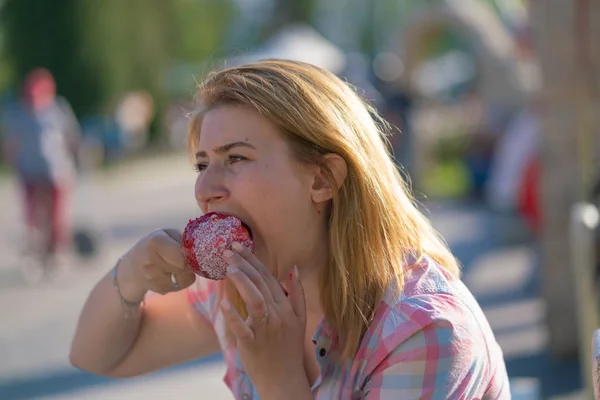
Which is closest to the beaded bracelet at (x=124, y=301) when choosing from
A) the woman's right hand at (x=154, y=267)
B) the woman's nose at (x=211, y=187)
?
the woman's right hand at (x=154, y=267)

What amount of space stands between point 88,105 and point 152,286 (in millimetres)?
26308

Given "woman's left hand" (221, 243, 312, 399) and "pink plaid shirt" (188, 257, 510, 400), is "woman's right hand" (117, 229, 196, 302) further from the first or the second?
"pink plaid shirt" (188, 257, 510, 400)

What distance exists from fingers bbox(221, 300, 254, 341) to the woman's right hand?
35 centimetres

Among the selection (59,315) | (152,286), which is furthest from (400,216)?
(59,315)

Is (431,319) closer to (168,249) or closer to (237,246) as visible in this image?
(237,246)

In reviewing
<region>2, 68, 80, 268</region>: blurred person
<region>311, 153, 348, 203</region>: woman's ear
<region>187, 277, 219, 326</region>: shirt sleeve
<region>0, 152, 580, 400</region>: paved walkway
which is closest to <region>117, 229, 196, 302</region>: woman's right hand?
<region>187, 277, 219, 326</region>: shirt sleeve

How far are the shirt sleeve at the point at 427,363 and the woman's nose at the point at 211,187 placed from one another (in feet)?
1.69

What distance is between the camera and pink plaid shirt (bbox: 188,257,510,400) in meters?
1.91

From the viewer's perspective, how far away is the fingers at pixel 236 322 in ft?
6.19

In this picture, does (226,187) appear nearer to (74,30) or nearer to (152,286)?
(152,286)

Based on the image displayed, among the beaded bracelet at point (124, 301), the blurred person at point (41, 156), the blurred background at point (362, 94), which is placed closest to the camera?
the beaded bracelet at point (124, 301)

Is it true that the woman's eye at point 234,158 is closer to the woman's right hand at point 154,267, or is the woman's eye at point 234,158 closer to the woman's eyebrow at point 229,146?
the woman's eyebrow at point 229,146

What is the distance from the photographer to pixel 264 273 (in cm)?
196

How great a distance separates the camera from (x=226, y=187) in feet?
6.85
